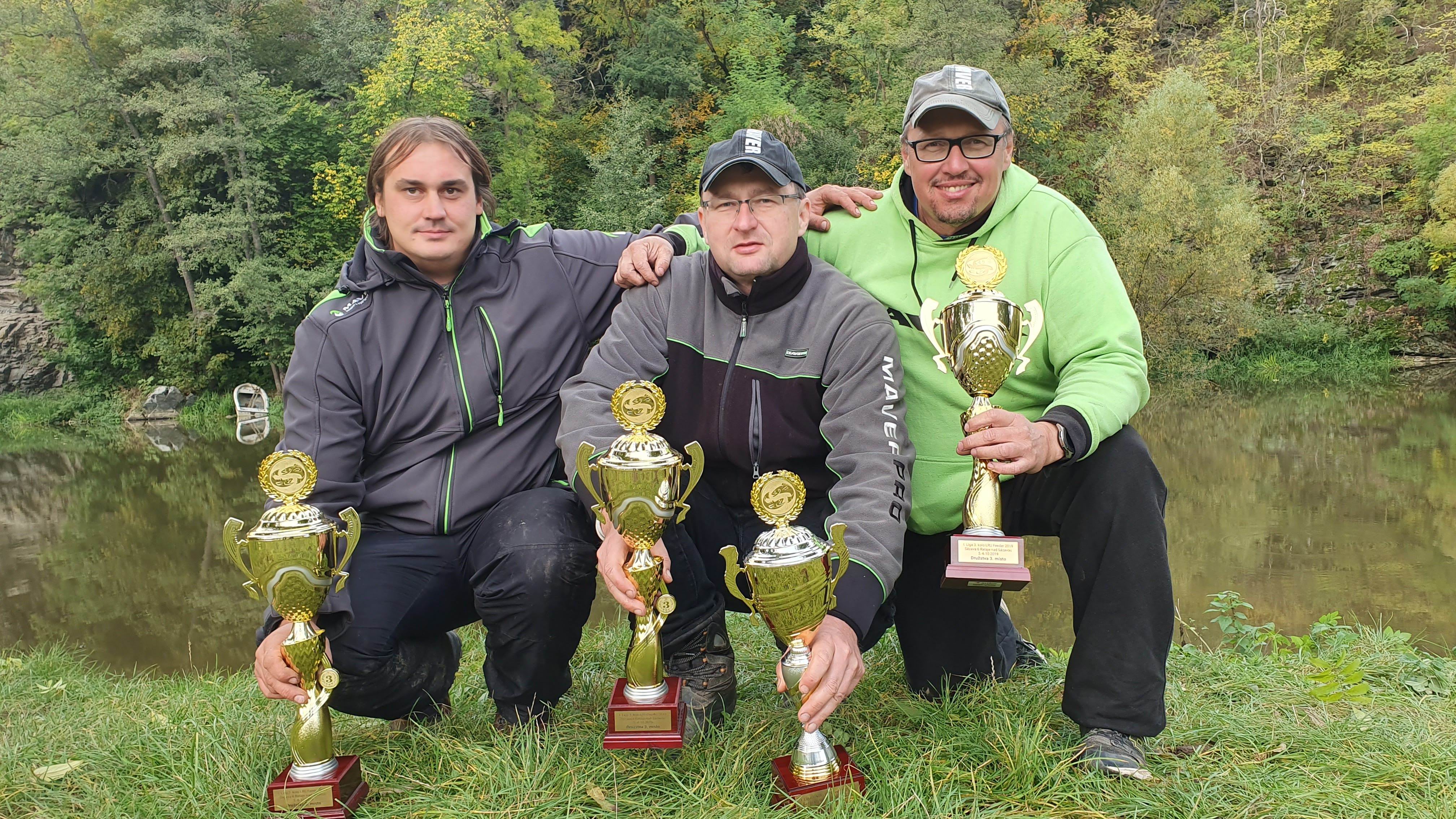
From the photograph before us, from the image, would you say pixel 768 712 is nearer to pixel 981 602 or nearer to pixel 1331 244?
pixel 981 602

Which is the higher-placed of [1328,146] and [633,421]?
[1328,146]

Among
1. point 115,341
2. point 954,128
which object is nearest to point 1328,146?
point 954,128

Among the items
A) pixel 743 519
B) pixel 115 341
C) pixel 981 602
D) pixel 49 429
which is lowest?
pixel 49 429

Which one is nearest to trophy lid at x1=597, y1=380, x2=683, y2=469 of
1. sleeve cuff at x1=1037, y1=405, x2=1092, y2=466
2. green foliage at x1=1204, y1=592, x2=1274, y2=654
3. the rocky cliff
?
sleeve cuff at x1=1037, y1=405, x2=1092, y2=466

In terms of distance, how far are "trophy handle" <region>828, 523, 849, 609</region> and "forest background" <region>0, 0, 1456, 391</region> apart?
61.2ft

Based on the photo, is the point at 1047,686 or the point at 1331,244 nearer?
the point at 1047,686

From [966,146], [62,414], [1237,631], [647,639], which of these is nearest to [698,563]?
[647,639]

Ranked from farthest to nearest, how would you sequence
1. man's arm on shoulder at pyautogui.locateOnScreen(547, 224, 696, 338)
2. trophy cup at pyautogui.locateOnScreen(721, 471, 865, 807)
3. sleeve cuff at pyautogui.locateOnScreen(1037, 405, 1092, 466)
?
man's arm on shoulder at pyautogui.locateOnScreen(547, 224, 696, 338) < sleeve cuff at pyautogui.locateOnScreen(1037, 405, 1092, 466) < trophy cup at pyautogui.locateOnScreen(721, 471, 865, 807)

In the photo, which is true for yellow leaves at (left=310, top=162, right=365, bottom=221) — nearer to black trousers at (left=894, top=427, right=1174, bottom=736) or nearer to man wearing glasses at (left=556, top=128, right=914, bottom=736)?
man wearing glasses at (left=556, top=128, right=914, bottom=736)

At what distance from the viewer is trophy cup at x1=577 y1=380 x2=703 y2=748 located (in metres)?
1.98

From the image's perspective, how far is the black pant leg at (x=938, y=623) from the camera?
101 inches

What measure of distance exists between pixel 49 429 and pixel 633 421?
24231 millimetres

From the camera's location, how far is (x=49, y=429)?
67.5ft

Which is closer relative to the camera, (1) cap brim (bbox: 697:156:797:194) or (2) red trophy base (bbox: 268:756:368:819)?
(2) red trophy base (bbox: 268:756:368:819)
